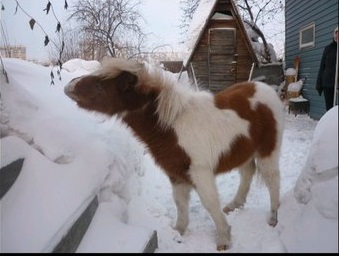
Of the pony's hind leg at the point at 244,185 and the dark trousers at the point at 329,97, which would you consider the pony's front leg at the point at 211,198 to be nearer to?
the pony's hind leg at the point at 244,185

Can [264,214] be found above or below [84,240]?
below

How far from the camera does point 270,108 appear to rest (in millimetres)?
3908

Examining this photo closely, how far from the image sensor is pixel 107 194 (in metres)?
3.53

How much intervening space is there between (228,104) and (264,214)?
1.39m

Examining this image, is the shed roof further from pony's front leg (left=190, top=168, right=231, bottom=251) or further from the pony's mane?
pony's front leg (left=190, top=168, right=231, bottom=251)

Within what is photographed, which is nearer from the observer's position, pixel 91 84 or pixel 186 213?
pixel 91 84

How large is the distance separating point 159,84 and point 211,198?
48.8 inches

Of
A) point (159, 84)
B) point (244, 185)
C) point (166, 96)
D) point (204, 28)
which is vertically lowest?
point (244, 185)

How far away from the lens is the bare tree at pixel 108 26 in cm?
1150

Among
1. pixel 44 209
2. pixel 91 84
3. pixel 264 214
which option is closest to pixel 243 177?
pixel 264 214

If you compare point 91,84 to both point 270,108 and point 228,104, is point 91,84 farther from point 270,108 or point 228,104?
point 270,108

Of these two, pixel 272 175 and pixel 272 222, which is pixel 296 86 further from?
pixel 272 222

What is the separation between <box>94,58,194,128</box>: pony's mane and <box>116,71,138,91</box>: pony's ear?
1.4 inches

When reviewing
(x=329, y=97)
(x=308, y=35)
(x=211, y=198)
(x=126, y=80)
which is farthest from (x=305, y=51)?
(x=126, y=80)
